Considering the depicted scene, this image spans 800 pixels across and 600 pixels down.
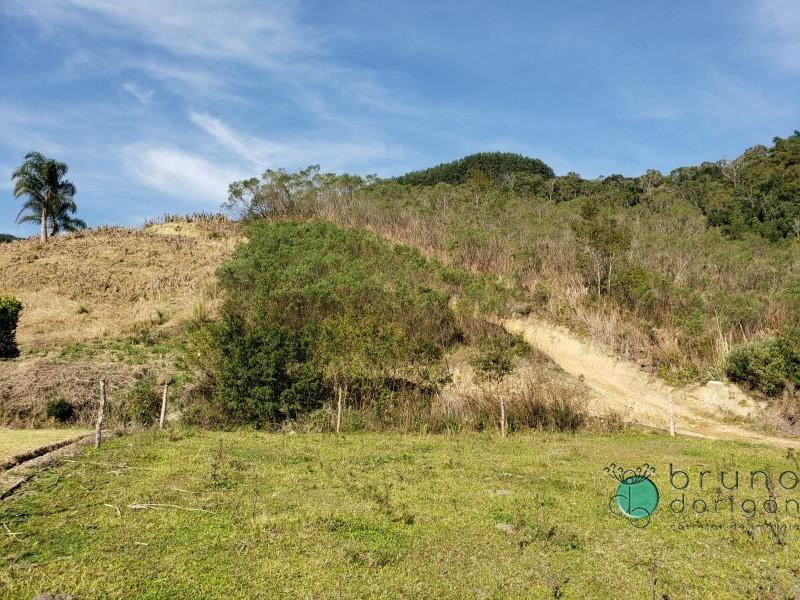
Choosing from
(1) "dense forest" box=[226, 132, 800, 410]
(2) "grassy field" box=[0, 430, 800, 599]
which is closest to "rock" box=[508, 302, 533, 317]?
(1) "dense forest" box=[226, 132, 800, 410]

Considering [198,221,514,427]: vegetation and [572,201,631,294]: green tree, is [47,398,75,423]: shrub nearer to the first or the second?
[198,221,514,427]: vegetation

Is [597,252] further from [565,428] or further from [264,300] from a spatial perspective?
[264,300]

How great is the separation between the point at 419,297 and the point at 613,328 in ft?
27.3

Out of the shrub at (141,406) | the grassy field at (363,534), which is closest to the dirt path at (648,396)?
the grassy field at (363,534)

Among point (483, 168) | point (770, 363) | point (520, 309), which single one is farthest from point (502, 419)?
point (483, 168)

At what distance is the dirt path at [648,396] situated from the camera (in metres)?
17.1

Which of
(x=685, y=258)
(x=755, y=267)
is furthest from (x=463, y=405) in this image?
(x=755, y=267)

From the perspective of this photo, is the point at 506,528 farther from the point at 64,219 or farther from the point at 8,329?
the point at 64,219

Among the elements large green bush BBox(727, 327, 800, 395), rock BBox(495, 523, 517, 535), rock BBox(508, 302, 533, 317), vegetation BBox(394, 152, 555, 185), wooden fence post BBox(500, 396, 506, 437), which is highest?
vegetation BBox(394, 152, 555, 185)

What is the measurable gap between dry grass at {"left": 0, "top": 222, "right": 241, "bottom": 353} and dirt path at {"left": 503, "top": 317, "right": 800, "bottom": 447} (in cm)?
1742

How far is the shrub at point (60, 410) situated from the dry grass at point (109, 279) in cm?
913

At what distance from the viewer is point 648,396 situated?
19969 mm

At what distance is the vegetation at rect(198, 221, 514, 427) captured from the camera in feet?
52.5

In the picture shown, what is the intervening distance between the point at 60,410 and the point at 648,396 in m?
18.8
